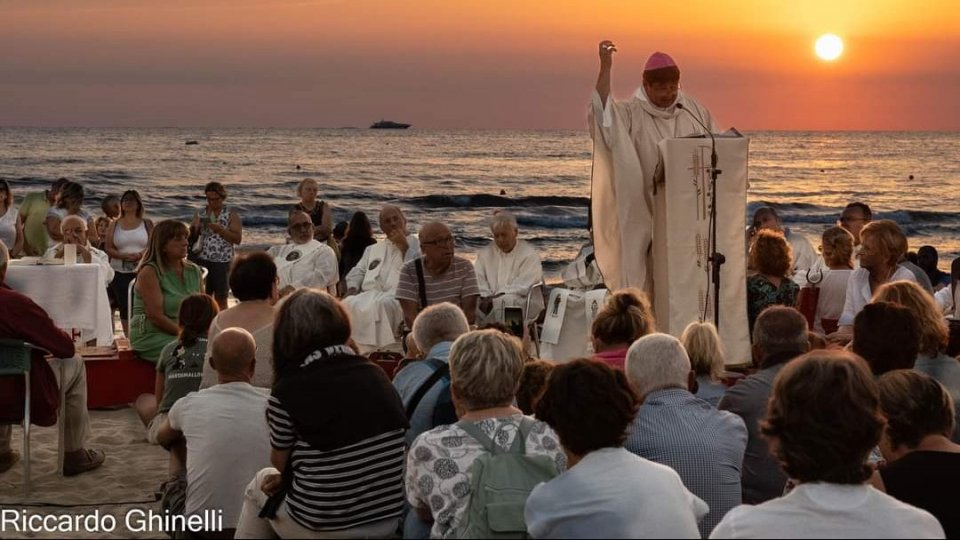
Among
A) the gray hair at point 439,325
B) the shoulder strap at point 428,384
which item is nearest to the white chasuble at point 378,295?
the gray hair at point 439,325

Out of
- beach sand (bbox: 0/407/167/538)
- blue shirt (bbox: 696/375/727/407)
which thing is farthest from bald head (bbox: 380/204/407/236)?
blue shirt (bbox: 696/375/727/407)

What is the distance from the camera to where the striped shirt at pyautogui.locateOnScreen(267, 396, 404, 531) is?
4391mm

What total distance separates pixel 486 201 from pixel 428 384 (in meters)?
34.0

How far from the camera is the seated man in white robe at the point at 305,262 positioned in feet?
32.4

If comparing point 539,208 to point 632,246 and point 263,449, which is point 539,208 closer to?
point 632,246

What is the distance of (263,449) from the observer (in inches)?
205

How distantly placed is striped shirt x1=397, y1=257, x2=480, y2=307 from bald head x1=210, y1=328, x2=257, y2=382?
2.92 meters

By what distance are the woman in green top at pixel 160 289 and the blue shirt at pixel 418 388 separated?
2.99 metres

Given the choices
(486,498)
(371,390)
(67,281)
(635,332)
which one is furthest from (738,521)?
(67,281)

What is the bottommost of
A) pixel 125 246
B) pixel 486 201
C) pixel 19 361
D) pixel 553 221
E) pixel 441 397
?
pixel 553 221

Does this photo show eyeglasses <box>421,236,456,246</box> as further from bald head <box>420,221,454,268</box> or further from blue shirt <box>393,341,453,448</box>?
blue shirt <box>393,341,453,448</box>

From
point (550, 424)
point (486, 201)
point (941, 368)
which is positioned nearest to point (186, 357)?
point (550, 424)

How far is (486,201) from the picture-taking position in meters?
38.7

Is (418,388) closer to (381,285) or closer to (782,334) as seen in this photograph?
(782,334)
